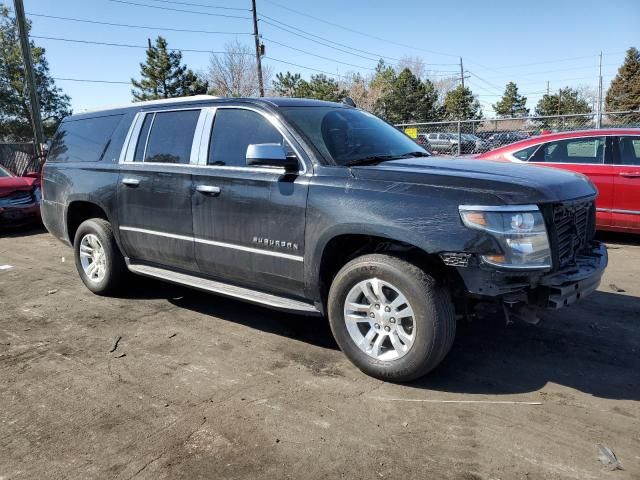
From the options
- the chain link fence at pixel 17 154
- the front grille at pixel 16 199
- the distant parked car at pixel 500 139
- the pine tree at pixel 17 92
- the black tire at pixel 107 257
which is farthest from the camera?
the pine tree at pixel 17 92

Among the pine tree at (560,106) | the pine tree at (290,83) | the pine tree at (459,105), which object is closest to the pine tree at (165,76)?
the pine tree at (290,83)

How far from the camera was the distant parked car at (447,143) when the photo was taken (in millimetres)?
15124

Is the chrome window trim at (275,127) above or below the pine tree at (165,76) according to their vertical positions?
below

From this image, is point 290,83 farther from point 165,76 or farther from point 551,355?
point 551,355

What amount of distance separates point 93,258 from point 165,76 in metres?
44.8

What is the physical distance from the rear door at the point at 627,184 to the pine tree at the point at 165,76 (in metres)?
42.2

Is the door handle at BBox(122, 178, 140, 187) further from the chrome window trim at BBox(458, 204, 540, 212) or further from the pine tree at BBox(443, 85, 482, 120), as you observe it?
the pine tree at BBox(443, 85, 482, 120)

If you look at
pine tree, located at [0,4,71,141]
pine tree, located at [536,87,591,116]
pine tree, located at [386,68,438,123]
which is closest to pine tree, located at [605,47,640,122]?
pine tree, located at [536,87,591,116]

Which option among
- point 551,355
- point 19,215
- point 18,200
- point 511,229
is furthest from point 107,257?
point 18,200

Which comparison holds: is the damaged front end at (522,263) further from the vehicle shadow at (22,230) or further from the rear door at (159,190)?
the vehicle shadow at (22,230)

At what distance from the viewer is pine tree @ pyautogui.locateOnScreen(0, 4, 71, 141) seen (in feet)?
142

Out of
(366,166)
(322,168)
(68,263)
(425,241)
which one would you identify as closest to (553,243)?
(425,241)

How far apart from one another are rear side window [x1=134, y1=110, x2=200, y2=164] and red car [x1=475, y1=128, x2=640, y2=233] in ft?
17.9

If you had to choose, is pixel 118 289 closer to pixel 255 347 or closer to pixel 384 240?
pixel 255 347
